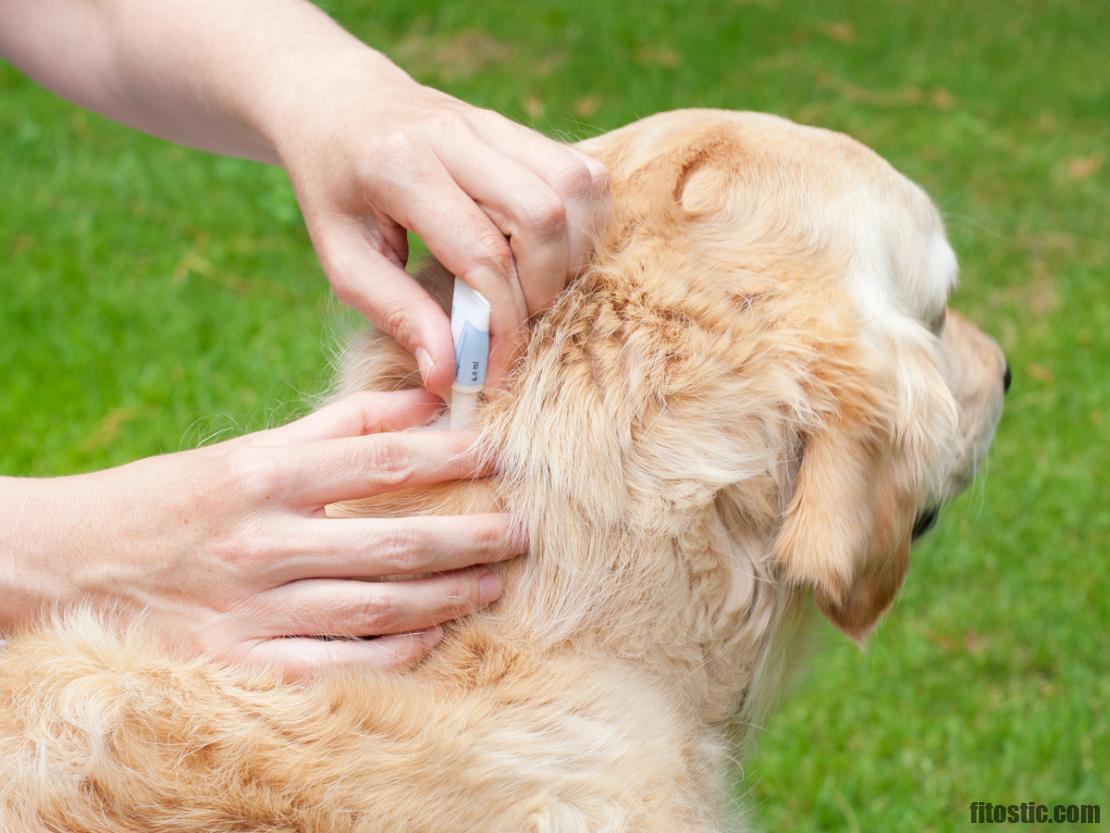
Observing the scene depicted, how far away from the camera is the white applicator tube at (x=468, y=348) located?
1.91 meters

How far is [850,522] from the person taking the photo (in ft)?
6.33

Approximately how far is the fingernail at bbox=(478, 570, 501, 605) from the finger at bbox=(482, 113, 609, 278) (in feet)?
1.64

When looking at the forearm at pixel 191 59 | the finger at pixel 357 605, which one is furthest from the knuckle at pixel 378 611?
the forearm at pixel 191 59

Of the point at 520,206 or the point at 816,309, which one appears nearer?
the point at 520,206

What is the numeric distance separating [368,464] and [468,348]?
0.79 ft

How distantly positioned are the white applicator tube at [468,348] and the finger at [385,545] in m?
0.19

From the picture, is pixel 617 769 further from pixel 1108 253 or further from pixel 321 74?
pixel 1108 253

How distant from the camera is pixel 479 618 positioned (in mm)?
1909

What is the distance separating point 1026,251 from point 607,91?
10.7ft

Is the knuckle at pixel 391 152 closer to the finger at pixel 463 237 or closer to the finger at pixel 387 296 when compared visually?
the finger at pixel 463 237

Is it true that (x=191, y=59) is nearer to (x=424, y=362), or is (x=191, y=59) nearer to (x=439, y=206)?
(x=439, y=206)

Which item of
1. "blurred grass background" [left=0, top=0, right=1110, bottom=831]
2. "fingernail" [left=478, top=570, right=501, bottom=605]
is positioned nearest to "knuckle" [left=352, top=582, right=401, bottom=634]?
"fingernail" [left=478, top=570, right=501, bottom=605]

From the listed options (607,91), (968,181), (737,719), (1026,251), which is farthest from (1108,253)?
(737,719)

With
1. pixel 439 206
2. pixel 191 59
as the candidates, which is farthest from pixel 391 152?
pixel 191 59
